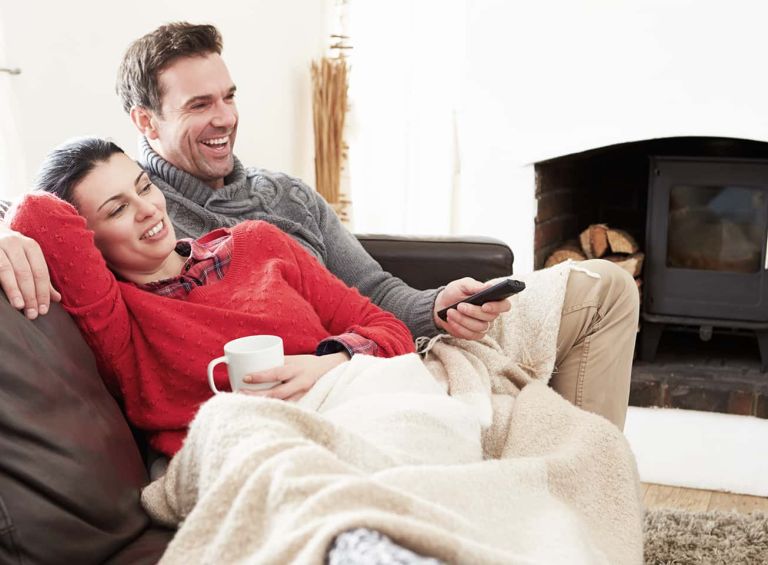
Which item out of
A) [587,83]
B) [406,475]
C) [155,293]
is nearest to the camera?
[406,475]

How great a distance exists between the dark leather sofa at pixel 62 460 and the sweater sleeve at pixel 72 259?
4 centimetres

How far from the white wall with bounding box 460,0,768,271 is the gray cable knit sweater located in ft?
2.98

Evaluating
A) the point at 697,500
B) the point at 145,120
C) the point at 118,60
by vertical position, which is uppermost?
the point at 118,60

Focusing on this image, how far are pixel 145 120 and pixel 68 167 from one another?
57 centimetres

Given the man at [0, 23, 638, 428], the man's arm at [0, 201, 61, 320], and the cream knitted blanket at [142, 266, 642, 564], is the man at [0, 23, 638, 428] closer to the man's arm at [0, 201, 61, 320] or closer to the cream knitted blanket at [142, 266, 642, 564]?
the cream knitted blanket at [142, 266, 642, 564]

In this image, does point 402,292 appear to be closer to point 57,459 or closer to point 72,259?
point 72,259

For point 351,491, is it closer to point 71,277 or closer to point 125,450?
point 125,450

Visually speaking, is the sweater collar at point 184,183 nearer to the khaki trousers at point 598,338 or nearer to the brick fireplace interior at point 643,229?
the khaki trousers at point 598,338

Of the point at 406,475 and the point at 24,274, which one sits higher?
the point at 24,274

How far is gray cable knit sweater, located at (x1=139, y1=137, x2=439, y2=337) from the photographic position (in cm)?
180

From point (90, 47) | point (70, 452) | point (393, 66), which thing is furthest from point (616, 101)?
point (70, 452)

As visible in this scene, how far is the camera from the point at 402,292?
185cm

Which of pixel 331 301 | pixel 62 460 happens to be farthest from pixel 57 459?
pixel 331 301

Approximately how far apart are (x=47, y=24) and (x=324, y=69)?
4.38 ft
